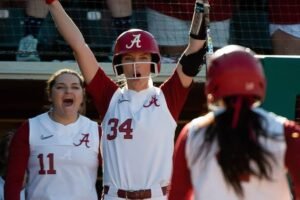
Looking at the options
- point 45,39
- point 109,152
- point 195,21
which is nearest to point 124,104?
point 109,152

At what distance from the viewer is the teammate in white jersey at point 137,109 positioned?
4.50 metres

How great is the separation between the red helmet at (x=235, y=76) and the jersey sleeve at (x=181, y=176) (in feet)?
0.66

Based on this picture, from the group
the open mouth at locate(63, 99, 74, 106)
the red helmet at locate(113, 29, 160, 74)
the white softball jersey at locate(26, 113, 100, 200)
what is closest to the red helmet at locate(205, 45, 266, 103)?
the red helmet at locate(113, 29, 160, 74)

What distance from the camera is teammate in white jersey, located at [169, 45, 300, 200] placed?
3.02 m

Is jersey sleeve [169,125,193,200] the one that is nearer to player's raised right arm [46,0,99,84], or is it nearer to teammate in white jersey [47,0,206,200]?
teammate in white jersey [47,0,206,200]

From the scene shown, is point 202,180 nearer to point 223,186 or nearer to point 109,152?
point 223,186

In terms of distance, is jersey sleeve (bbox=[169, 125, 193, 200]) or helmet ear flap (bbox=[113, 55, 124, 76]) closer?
jersey sleeve (bbox=[169, 125, 193, 200])

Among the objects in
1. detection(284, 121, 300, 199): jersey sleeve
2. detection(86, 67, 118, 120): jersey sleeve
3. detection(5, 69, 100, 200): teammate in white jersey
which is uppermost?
detection(86, 67, 118, 120): jersey sleeve

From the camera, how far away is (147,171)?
4512 millimetres

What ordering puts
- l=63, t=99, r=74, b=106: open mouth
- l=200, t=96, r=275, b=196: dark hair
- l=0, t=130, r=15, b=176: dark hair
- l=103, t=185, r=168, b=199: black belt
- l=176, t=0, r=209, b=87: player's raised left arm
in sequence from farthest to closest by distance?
l=0, t=130, r=15, b=176: dark hair < l=63, t=99, r=74, b=106: open mouth < l=176, t=0, r=209, b=87: player's raised left arm < l=103, t=185, r=168, b=199: black belt < l=200, t=96, r=275, b=196: dark hair

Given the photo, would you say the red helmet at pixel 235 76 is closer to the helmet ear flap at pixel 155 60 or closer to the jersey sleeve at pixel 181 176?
the jersey sleeve at pixel 181 176

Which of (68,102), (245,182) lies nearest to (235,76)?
(245,182)

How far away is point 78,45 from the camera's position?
15.4 feet

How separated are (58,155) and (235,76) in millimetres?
2112
